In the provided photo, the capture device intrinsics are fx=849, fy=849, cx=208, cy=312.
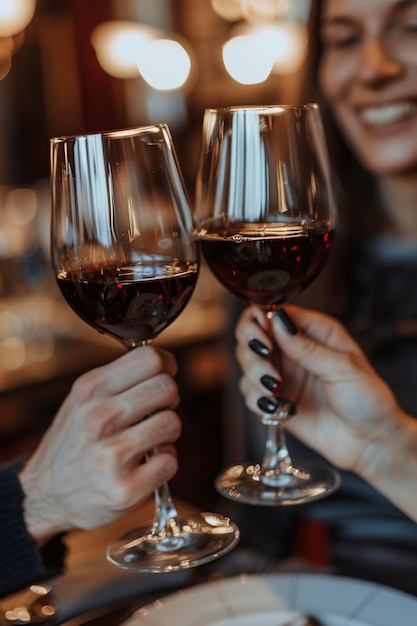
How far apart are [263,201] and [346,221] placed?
1.01 m

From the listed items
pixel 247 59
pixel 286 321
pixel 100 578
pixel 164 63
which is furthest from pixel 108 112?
pixel 100 578

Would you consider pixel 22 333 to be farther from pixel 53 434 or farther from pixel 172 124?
pixel 172 124

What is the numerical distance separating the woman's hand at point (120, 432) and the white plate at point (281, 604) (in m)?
0.12

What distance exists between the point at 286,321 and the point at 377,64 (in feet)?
2.59

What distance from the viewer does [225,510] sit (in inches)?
42.9

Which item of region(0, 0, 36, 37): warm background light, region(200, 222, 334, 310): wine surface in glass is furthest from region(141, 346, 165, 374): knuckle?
region(0, 0, 36, 37): warm background light

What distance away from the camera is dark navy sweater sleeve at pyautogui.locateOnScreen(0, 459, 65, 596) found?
94cm

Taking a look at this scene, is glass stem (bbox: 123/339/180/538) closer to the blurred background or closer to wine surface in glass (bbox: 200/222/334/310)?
wine surface in glass (bbox: 200/222/334/310)

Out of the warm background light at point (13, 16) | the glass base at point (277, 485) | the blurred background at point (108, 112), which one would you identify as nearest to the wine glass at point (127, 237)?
the glass base at point (277, 485)

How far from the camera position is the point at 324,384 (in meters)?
0.99

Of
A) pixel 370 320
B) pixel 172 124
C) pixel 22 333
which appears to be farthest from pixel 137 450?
pixel 172 124

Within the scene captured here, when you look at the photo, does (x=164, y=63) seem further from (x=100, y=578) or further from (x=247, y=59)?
(x=100, y=578)

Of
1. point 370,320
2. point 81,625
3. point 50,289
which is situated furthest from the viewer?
point 50,289

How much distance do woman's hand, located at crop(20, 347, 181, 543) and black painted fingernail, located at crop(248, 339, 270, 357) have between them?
12 centimetres
